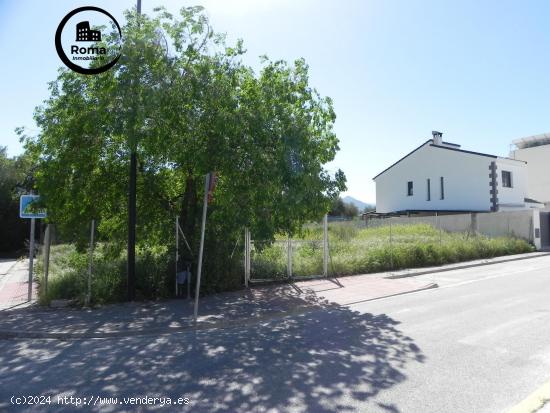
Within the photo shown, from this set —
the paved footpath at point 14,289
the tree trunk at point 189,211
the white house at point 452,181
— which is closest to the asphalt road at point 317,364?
the paved footpath at point 14,289

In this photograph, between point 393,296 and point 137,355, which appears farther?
point 393,296

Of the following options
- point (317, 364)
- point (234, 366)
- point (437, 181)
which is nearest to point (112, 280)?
point (234, 366)

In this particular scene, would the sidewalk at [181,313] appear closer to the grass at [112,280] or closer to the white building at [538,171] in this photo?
the grass at [112,280]

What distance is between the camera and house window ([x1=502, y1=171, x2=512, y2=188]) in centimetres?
3362

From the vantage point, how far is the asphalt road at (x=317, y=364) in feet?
14.6

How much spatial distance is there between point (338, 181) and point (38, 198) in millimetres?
7453

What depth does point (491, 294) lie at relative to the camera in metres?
10.8

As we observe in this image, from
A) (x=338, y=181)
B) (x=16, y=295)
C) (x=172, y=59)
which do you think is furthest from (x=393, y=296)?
(x=16, y=295)

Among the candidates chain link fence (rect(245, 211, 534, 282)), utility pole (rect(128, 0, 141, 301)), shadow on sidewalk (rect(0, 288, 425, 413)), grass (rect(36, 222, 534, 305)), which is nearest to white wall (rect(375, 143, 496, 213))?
chain link fence (rect(245, 211, 534, 282))

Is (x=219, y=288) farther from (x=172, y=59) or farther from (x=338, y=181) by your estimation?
(x=172, y=59)

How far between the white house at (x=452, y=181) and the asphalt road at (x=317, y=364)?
26339mm

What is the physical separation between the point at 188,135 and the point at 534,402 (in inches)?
321

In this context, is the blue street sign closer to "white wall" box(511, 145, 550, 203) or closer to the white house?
the white house

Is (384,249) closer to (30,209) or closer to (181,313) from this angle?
(181,313)
